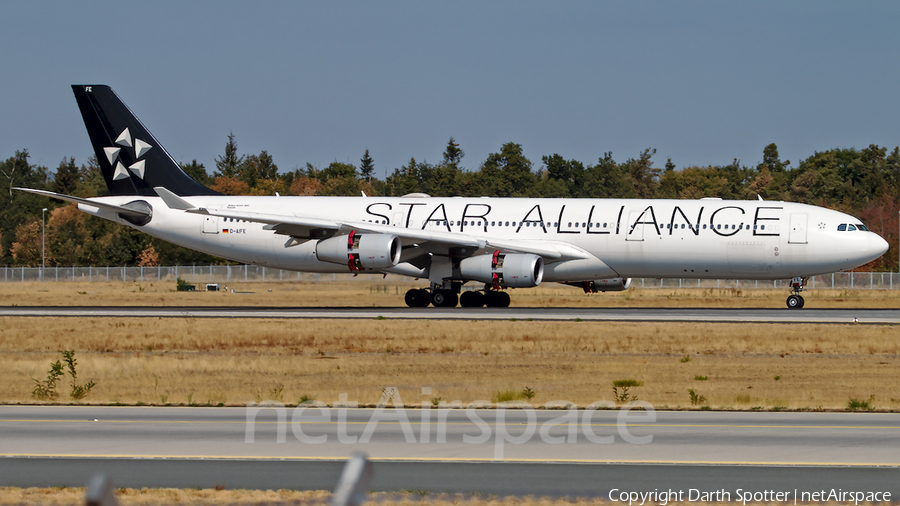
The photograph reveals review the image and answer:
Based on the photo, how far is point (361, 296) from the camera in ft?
160

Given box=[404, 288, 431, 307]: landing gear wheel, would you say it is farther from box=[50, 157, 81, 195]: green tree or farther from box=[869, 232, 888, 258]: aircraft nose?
box=[50, 157, 81, 195]: green tree

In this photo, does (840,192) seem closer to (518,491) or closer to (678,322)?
(678,322)

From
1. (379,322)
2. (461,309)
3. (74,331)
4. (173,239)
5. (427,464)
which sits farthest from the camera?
(173,239)

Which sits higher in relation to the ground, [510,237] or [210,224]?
[210,224]

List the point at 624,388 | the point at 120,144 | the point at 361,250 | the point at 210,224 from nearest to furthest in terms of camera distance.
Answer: the point at 624,388
the point at 361,250
the point at 210,224
the point at 120,144

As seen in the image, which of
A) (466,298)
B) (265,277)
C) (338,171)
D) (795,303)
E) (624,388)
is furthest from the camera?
(338,171)

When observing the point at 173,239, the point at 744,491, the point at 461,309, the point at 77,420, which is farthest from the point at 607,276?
the point at 744,491

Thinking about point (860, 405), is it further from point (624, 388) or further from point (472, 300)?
point (472, 300)

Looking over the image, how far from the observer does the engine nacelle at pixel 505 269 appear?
3416 centimetres

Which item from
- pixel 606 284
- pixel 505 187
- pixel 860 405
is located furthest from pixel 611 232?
pixel 505 187

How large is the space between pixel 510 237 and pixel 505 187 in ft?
232

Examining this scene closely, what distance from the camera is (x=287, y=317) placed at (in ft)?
105

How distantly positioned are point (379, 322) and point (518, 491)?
21.1 m

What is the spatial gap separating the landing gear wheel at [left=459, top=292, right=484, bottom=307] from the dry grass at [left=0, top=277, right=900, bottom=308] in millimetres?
3889
